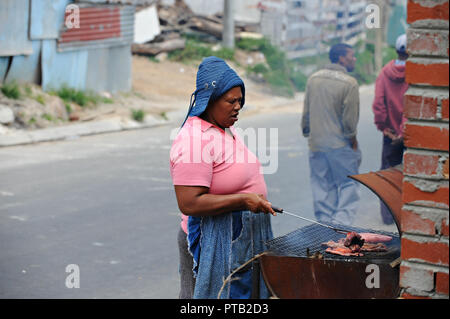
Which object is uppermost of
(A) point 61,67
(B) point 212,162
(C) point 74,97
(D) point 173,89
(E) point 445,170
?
(E) point 445,170

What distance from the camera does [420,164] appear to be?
8.81 ft

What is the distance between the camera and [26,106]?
1366 cm

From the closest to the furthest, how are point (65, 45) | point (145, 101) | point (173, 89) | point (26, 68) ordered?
1. point (26, 68)
2. point (65, 45)
3. point (145, 101)
4. point (173, 89)

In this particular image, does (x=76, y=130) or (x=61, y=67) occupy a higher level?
(x=61, y=67)

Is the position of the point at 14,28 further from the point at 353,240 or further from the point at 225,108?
the point at 353,240

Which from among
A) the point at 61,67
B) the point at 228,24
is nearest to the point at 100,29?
the point at 61,67

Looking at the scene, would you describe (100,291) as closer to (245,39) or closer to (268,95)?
(268,95)

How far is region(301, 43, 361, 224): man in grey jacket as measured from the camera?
7281 mm

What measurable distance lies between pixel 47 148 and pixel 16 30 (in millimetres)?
3626

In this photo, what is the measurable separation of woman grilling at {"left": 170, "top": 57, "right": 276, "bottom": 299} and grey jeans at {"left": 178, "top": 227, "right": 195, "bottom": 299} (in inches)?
5.2

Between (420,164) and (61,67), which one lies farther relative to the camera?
(61,67)

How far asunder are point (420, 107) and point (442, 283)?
643mm

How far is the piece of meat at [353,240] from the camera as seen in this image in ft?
11.7

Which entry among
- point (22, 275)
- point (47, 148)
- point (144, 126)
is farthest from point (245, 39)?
point (22, 275)
